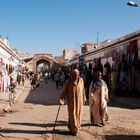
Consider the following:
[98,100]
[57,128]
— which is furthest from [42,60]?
[57,128]

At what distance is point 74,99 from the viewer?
11.6 meters

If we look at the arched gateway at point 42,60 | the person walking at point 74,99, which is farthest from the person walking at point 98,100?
the arched gateway at point 42,60

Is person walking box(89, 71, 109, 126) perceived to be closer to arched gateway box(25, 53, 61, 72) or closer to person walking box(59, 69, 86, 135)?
person walking box(59, 69, 86, 135)

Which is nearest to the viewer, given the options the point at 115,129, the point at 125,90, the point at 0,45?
the point at 115,129

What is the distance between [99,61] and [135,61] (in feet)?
31.6

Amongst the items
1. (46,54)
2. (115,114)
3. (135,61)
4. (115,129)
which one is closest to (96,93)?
(115,129)

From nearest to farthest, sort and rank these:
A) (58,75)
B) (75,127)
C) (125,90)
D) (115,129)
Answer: (75,127) < (115,129) < (125,90) < (58,75)

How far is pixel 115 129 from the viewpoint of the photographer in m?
12.3

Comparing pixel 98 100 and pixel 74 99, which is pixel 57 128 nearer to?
pixel 74 99

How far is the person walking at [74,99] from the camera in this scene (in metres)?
11.4

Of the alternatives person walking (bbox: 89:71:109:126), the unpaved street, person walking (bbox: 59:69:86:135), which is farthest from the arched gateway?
person walking (bbox: 59:69:86:135)

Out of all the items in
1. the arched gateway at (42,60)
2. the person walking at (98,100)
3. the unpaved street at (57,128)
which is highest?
the arched gateway at (42,60)

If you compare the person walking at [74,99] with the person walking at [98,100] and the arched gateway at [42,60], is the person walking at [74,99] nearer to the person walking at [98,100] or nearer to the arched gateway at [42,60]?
the person walking at [98,100]

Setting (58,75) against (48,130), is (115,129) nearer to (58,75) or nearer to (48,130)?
(48,130)
